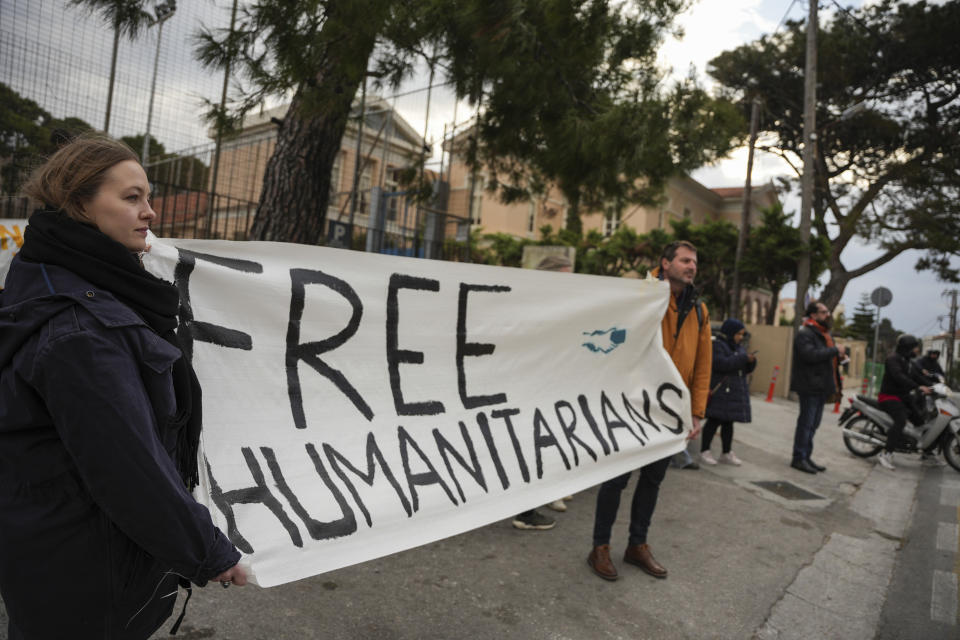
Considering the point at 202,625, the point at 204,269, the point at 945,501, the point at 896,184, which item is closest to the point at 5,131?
the point at 204,269

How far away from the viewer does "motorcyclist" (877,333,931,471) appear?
295 inches

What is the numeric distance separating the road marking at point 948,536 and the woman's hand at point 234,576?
5.15m

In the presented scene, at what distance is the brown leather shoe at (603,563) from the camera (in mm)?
3471

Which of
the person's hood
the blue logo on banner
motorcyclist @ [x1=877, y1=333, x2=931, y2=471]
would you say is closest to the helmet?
motorcyclist @ [x1=877, y1=333, x2=931, y2=471]

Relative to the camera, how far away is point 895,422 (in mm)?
7605

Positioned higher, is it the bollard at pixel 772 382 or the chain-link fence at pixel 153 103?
the chain-link fence at pixel 153 103

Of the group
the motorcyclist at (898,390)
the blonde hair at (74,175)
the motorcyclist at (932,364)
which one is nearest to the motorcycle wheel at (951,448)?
the motorcyclist at (898,390)

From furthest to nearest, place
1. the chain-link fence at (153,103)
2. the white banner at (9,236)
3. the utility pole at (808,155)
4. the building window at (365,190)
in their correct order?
the utility pole at (808,155) < the building window at (365,190) < the white banner at (9,236) < the chain-link fence at (153,103)

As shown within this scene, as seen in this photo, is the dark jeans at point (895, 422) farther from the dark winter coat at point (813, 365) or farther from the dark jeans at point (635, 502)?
the dark jeans at point (635, 502)

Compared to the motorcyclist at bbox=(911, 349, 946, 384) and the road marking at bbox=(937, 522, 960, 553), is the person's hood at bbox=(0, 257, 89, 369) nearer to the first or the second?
the road marking at bbox=(937, 522, 960, 553)

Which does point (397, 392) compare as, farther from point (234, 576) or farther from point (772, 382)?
point (772, 382)

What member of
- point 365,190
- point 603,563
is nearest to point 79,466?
point 603,563

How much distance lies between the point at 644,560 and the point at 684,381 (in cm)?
105

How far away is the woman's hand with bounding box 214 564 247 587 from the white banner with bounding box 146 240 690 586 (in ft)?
2.07
